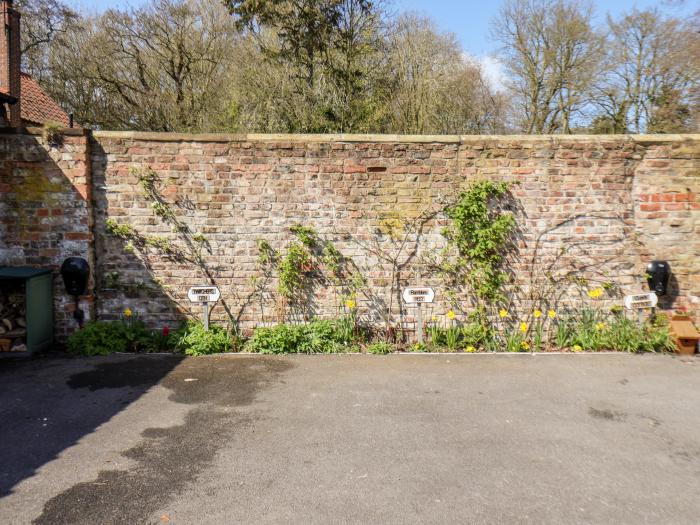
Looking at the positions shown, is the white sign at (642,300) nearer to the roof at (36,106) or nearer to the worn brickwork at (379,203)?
the worn brickwork at (379,203)

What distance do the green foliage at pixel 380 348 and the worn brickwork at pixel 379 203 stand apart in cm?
84

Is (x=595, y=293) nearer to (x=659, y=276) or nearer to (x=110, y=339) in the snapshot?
(x=659, y=276)

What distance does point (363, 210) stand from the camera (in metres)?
7.17

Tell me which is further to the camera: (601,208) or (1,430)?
(601,208)

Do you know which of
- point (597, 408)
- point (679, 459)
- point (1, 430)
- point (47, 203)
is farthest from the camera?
point (47, 203)

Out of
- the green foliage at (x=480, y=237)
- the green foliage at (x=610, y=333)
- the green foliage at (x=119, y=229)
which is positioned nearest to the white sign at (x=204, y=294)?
the green foliage at (x=119, y=229)

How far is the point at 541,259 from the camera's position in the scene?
7.20 meters

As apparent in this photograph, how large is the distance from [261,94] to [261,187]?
9.27 metres

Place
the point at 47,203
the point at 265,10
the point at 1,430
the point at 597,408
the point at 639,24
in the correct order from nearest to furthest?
the point at 1,430 < the point at 597,408 < the point at 47,203 < the point at 265,10 < the point at 639,24

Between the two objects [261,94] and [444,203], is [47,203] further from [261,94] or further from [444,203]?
[261,94]

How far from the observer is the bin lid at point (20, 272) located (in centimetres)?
642

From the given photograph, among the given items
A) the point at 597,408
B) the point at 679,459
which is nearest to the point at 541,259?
the point at 597,408

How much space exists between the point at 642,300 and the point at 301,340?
15.2ft

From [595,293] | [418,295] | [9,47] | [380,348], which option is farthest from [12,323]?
[595,293]
